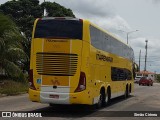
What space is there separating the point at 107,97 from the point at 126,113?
3.11 m

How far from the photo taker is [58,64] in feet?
54.0

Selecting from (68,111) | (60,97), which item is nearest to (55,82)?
(60,97)

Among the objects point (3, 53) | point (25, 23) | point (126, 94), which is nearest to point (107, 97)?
point (126, 94)

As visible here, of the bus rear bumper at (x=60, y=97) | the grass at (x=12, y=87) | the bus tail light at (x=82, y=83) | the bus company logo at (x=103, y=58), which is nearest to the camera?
the bus rear bumper at (x=60, y=97)

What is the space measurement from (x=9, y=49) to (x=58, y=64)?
1416 cm

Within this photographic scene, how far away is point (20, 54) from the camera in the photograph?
3055 centimetres

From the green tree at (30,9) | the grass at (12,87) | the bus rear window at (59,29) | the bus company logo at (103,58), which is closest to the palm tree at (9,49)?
the grass at (12,87)

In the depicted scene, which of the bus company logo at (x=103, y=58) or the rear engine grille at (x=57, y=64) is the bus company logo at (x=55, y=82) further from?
the bus company logo at (x=103, y=58)

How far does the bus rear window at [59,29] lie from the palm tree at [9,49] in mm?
12733

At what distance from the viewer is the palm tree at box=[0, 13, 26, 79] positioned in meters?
29.7

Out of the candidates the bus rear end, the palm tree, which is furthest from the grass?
the bus rear end

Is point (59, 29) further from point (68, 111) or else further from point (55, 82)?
point (68, 111)

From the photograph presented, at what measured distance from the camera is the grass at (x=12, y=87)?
91.3ft

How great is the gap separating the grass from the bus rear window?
1132cm
